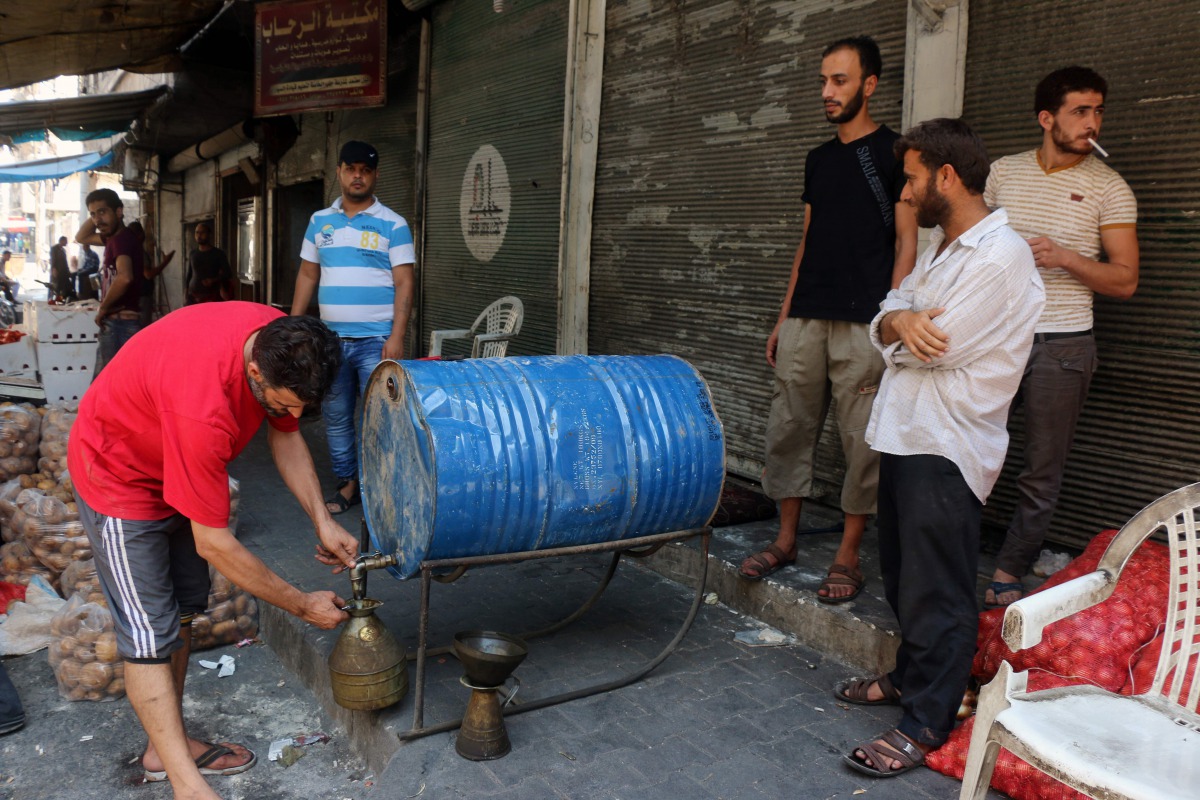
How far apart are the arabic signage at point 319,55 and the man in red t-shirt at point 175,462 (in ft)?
20.6

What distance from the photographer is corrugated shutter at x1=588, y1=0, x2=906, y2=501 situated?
4.91 metres

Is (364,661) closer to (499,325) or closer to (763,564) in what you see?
(763,564)

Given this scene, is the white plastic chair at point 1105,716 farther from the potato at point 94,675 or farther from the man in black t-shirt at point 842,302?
the potato at point 94,675

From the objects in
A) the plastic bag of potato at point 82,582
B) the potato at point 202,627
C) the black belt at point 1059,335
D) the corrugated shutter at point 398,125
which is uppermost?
the corrugated shutter at point 398,125

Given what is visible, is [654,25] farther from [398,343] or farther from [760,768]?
[760,768]

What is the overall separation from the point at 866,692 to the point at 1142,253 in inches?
79.6

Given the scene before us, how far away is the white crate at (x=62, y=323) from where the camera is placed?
7.48 meters

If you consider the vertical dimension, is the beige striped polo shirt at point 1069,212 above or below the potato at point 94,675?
above

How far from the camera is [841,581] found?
3498 mm

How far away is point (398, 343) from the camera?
495 cm

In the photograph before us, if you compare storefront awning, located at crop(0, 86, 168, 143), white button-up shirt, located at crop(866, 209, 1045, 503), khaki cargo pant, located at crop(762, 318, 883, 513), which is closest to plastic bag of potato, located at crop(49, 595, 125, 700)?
khaki cargo pant, located at crop(762, 318, 883, 513)

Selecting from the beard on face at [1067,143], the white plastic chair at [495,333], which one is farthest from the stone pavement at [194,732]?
the beard on face at [1067,143]

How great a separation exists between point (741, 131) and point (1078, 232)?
2.52 metres

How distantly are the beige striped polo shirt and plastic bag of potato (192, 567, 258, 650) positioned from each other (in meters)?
3.50
